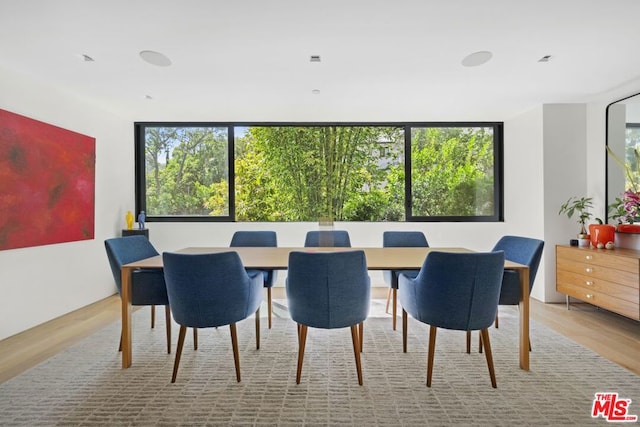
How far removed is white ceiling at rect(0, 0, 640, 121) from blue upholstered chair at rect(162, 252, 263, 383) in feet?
5.18

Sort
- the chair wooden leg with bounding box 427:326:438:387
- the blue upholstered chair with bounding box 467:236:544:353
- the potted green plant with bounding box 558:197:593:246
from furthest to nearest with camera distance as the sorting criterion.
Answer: the potted green plant with bounding box 558:197:593:246 → the blue upholstered chair with bounding box 467:236:544:353 → the chair wooden leg with bounding box 427:326:438:387

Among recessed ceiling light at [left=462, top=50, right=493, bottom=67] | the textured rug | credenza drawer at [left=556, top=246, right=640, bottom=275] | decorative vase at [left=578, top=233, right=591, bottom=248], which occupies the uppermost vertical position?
recessed ceiling light at [left=462, top=50, right=493, bottom=67]

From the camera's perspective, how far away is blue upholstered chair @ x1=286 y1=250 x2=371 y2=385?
1884 millimetres

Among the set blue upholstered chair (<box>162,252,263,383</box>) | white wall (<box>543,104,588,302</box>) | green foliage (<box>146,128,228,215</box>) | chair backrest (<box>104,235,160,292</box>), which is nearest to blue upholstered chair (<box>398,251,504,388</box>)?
blue upholstered chair (<box>162,252,263,383</box>)

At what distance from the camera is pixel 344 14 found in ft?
6.80

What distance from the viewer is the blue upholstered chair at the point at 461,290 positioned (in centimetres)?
184

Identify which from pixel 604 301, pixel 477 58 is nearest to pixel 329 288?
pixel 477 58

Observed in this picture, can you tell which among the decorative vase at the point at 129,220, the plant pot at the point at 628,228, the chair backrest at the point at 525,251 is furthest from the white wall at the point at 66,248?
the plant pot at the point at 628,228

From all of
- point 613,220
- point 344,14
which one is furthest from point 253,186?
point 613,220

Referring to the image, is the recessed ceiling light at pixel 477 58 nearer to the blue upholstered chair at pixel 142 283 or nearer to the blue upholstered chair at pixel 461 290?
the blue upholstered chair at pixel 461 290

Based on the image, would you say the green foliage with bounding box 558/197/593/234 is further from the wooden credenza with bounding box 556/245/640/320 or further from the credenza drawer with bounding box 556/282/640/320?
the credenza drawer with bounding box 556/282/640/320

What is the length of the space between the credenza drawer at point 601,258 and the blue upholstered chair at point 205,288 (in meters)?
3.17

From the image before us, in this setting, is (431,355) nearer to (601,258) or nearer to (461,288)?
(461,288)

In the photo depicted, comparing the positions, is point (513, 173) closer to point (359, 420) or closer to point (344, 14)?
point (344, 14)
